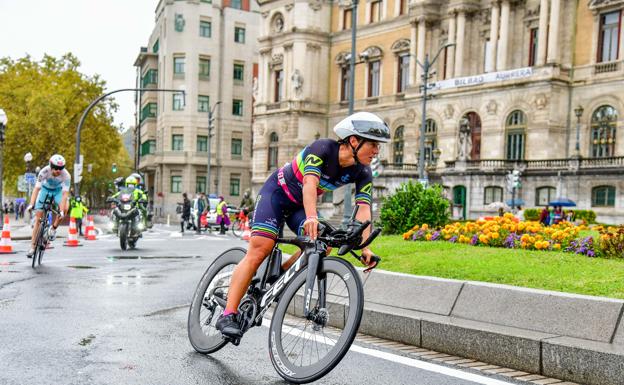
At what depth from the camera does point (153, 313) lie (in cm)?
812

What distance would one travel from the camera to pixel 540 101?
47.2 meters

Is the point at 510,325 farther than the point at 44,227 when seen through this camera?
No

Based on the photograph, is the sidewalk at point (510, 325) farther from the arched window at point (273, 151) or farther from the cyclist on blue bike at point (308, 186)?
the arched window at point (273, 151)

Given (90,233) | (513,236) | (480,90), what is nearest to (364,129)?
(513,236)

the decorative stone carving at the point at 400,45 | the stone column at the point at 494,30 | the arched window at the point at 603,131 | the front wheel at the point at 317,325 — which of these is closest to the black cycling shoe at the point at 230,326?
the front wheel at the point at 317,325

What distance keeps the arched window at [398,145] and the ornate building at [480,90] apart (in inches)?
5.1

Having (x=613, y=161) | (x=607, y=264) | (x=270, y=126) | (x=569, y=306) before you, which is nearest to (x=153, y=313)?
(x=569, y=306)

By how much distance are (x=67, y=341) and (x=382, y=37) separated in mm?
59073

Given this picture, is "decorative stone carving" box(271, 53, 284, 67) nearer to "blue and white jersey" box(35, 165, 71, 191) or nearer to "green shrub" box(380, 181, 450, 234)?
"green shrub" box(380, 181, 450, 234)

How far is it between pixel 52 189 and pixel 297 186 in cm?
905

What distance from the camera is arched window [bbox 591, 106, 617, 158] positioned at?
149 feet

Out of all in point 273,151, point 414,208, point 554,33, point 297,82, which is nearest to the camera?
point 414,208

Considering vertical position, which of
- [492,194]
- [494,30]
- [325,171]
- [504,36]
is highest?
[494,30]

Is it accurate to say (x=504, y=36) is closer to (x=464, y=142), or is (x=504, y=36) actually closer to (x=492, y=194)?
(x=464, y=142)
